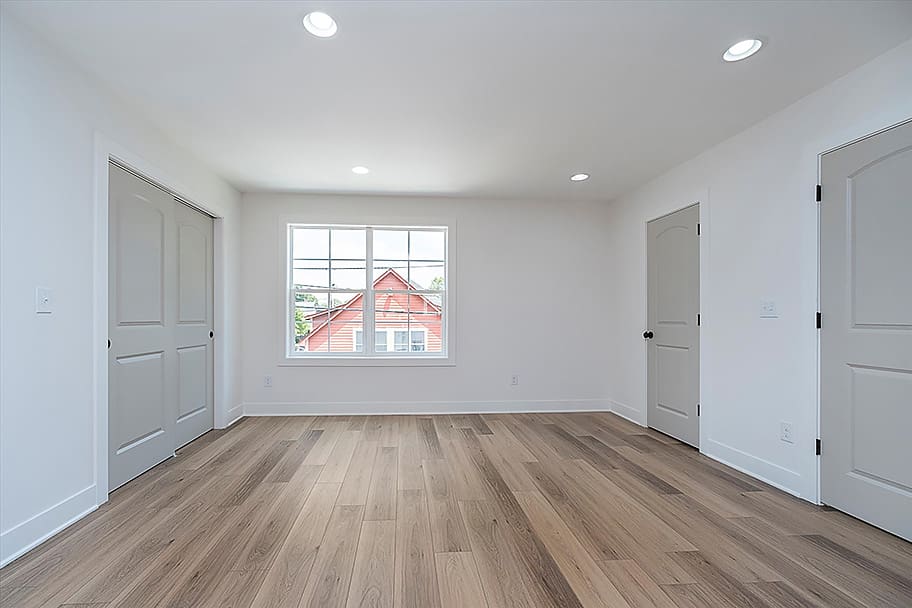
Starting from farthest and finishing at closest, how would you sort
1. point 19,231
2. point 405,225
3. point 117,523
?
point 405,225 → point 117,523 → point 19,231

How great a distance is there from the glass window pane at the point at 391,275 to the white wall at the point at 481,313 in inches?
20.8

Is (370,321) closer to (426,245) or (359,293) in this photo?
(359,293)

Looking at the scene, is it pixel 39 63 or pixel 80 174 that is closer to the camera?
pixel 39 63

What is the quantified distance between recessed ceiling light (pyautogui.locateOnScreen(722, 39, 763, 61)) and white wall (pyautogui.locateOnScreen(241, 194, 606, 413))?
3196 millimetres

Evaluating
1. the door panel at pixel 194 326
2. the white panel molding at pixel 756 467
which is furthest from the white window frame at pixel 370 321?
the white panel molding at pixel 756 467

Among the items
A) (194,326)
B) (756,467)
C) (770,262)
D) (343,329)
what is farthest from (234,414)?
(770,262)

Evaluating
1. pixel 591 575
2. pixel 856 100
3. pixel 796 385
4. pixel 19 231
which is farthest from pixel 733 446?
pixel 19 231

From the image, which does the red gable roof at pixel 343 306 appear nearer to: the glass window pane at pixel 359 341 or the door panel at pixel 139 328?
the glass window pane at pixel 359 341

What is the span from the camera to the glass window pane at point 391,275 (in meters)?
5.58

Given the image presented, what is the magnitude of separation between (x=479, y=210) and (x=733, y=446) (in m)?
3.43

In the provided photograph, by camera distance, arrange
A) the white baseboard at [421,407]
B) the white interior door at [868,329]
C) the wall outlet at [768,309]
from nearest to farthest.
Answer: the white interior door at [868,329] → the wall outlet at [768,309] → the white baseboard at [421,407]

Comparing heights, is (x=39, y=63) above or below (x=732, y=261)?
above

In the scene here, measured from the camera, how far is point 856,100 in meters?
2.67

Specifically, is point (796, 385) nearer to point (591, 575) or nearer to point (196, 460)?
point (591, 575)
